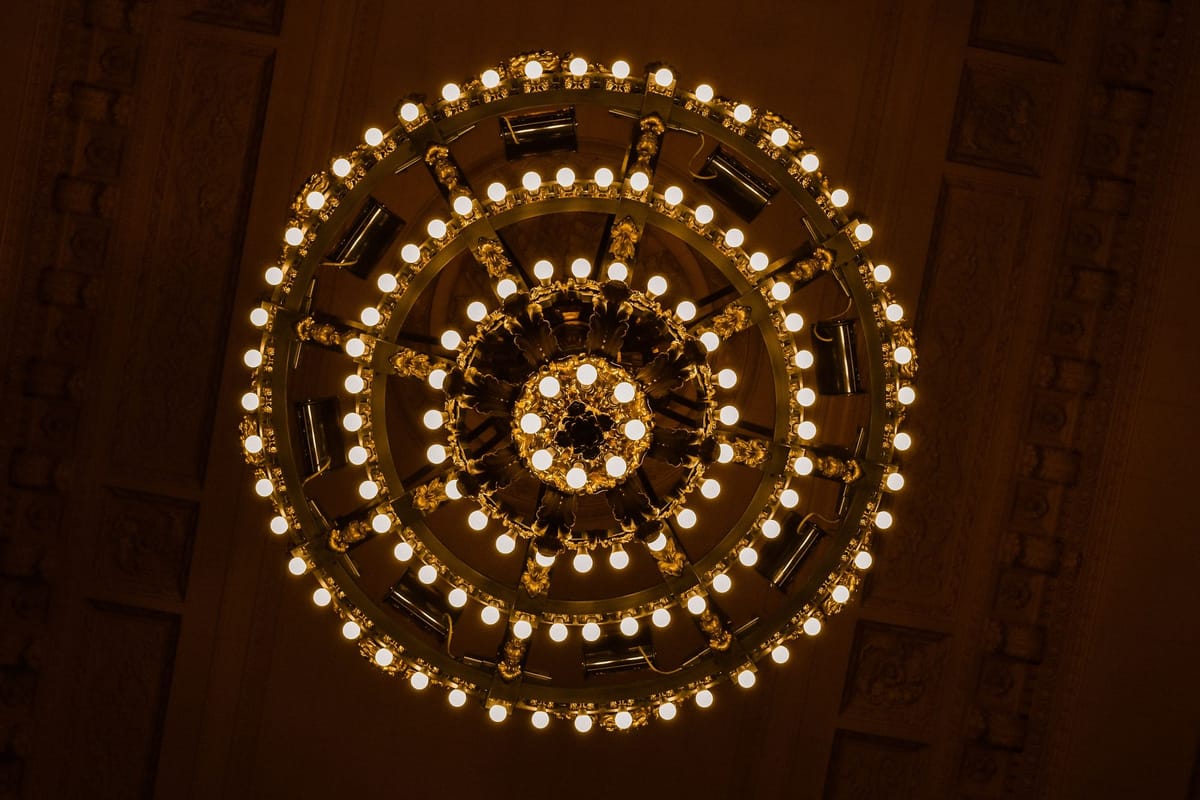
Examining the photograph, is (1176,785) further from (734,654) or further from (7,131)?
(7,131)

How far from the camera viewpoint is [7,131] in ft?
16.5

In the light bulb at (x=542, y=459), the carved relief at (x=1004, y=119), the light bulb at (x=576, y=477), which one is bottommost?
the light bulb at (x=576, y=477)

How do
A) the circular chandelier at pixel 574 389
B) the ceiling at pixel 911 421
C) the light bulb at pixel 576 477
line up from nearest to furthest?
the light bulb at pixel 576 477 < the circular chandelier at pixel 574 389 < the ceiling at pixel 911 421

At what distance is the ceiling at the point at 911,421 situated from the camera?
503 cm

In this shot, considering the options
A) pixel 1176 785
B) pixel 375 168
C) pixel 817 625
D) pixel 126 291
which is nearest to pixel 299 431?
pixel 375 168

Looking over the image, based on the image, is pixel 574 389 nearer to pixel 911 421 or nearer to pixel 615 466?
pixel 615 466

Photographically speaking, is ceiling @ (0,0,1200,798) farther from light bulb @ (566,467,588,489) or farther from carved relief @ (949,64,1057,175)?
light bulb @ (566,467,588,489)

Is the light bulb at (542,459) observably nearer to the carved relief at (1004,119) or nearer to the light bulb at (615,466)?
the light bulb at (615,466)

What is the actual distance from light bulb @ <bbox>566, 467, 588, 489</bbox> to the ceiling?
275 centimetres

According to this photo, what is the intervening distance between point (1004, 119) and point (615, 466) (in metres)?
3.58

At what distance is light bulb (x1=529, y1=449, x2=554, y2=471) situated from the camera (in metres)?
2.98

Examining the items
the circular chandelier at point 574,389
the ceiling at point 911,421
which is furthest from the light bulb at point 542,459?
the ceiling at point 911,421

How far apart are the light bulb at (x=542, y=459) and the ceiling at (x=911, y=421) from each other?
9.11ft

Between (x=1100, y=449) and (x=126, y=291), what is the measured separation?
5.57 m
